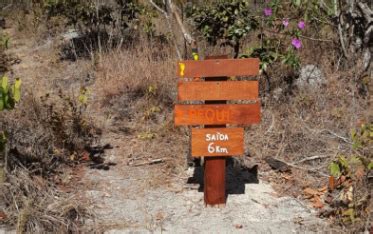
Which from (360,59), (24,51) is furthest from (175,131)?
(24,51)

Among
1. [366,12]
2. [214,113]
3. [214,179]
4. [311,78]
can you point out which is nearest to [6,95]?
[214,113]

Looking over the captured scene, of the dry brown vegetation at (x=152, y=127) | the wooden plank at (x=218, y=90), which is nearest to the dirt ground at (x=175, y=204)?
the dry brown vegetation at (x=152, y=127)

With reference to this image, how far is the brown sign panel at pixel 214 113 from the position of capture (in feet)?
10.4

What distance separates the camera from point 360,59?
208 inches

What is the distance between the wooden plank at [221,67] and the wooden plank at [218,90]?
0.06 metres

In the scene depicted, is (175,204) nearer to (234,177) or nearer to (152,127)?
(234,177)

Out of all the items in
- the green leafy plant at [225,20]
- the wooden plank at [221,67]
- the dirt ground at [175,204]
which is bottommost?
the dirt ground at [175,204]

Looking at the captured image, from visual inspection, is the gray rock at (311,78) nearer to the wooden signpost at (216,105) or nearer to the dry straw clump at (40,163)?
the wooden signpost at (216,105)

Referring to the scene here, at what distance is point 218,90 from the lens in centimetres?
315

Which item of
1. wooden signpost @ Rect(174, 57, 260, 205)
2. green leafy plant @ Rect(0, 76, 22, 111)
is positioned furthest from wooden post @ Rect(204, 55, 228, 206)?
green leafy plant @ Rect(0, 76, 22, 111)

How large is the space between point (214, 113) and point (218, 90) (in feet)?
0.52

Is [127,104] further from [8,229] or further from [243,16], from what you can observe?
[8,229]

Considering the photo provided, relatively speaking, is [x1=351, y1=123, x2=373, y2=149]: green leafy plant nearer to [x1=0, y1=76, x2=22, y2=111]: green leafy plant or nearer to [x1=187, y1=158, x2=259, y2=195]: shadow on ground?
[x1=187, y1=158, x2=259, y2=195]: shadow on ground

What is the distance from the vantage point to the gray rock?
519 centimetres
